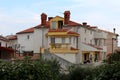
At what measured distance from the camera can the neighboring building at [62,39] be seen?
6406 centimetres

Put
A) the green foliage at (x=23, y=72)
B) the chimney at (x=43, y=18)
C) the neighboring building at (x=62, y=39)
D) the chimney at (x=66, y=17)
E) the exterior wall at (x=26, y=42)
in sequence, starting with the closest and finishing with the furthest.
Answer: the green foliage at (x=23, y=72), the neighboring building at (x=62, y=39), the chimney at (x=66, y=17), the chimney at (x=43, y=18), the exterior wall at (x=26, y=42)

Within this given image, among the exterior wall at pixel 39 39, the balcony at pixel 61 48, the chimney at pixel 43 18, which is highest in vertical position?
the chimney at pixel 43 18

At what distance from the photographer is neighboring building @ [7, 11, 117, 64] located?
6406cm

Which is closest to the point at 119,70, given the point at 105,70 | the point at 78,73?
the point at 105,70

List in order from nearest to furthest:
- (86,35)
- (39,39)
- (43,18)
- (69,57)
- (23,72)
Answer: (23,72)
(69,57)
(43,18)
(39,39)
(86,35)

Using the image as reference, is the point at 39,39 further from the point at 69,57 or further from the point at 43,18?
the point at 69,57

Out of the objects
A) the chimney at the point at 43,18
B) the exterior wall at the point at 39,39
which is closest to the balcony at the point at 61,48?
the exterior wall at the point at 39,39

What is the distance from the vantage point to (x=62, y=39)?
66438 mm

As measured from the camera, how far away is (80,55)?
223 feet

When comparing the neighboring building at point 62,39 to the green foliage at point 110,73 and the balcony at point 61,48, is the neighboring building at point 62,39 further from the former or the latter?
the green foliage at point 110,73

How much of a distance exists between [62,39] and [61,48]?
3926 millimetres

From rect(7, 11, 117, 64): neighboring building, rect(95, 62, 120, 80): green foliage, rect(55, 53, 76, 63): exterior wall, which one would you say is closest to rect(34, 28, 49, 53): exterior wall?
rect(7, 11, 117, 64): neighboring building

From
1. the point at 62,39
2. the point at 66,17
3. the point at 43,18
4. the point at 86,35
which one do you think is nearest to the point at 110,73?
the point at 62,39

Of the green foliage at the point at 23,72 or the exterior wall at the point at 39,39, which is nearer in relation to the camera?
the green foliage at the point at 23,72
